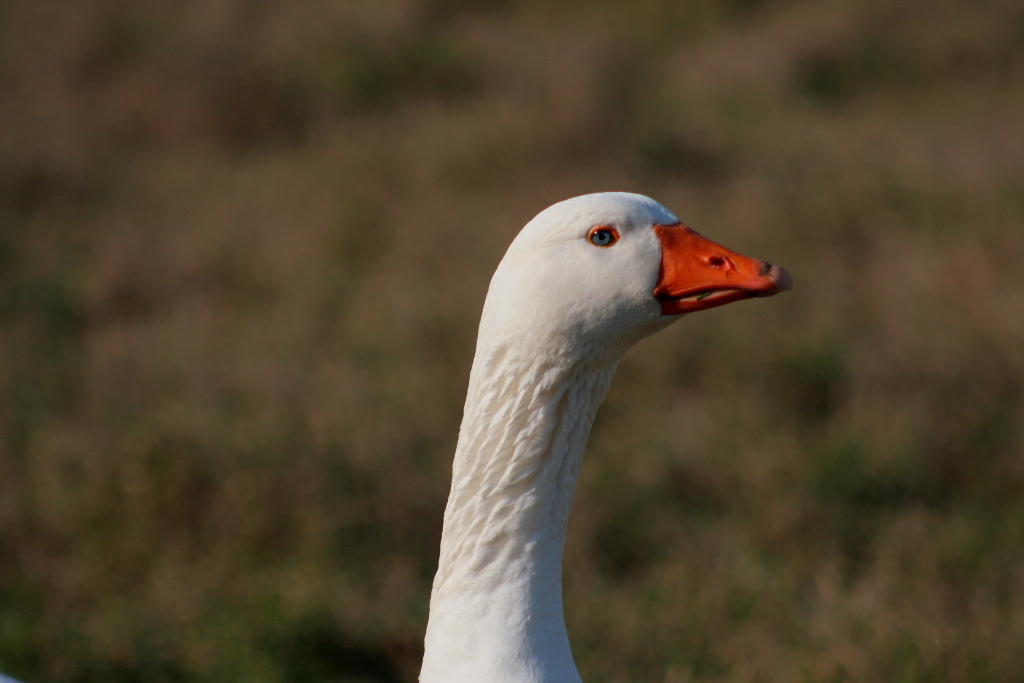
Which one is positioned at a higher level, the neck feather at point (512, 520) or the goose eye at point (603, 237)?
the goose eye at point (603, 237)

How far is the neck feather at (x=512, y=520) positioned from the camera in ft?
6.50

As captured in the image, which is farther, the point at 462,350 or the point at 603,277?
the point at 462,350

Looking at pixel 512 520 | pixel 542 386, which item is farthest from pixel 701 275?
pixel 512 520

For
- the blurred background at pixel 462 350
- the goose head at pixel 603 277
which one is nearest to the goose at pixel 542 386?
the goose head at pixel 603 277

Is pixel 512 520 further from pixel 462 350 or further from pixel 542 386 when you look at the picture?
pixel 462 350

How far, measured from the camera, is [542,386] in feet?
6.66

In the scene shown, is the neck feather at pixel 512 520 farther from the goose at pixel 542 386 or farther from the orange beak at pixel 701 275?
the orange beak at pixel 701 275

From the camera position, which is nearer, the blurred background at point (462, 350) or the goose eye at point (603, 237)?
the goose eye at point (603, 237)

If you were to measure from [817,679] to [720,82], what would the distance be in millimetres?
8316

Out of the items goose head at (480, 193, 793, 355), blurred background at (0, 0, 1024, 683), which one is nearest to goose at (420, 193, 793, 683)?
goose head at (480, 193, 793, 355)

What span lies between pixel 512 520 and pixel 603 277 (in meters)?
0.55

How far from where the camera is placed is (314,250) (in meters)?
7.41

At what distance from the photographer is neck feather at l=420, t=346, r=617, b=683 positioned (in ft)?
6.50

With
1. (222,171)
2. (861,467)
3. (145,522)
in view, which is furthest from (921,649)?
(222,171)
